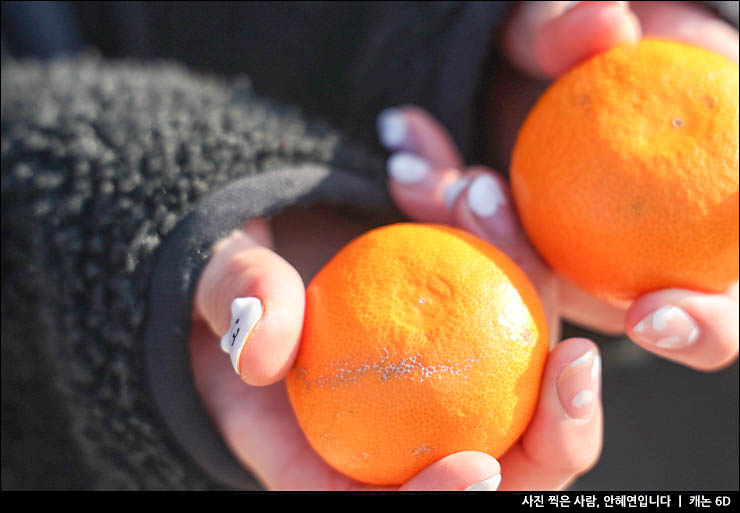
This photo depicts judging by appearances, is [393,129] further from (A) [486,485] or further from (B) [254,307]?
(A) [486,485]

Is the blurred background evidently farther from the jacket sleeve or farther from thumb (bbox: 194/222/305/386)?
thumb (bbox: 194/222/305/386)

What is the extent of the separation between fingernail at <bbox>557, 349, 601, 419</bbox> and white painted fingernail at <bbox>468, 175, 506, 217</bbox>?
304 mm

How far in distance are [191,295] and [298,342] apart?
0.21m

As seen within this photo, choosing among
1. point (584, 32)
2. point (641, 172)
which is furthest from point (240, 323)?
point (584, 32)

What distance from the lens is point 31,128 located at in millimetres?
1034

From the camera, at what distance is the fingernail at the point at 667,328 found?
0.87 m

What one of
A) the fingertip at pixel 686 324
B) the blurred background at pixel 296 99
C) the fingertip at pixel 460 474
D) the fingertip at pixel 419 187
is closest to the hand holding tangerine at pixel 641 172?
the fingertip at pixel 686 324

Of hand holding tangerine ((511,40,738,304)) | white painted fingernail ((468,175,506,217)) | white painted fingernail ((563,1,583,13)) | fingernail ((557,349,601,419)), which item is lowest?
fingernail ((557,349,601,419))

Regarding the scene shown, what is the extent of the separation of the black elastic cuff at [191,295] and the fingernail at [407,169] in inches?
7.7

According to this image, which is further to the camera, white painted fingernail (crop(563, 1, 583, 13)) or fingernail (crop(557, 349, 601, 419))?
white painted fingernail (crop(563, 1, 583, 13))

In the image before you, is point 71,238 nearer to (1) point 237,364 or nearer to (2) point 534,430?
(1) point 237,364

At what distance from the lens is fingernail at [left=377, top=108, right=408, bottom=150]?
4.16 ft

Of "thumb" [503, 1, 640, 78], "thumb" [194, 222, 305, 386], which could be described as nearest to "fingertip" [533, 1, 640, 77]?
"thumb" [503, 1, 640, 78]

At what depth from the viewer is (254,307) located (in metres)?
0.79
